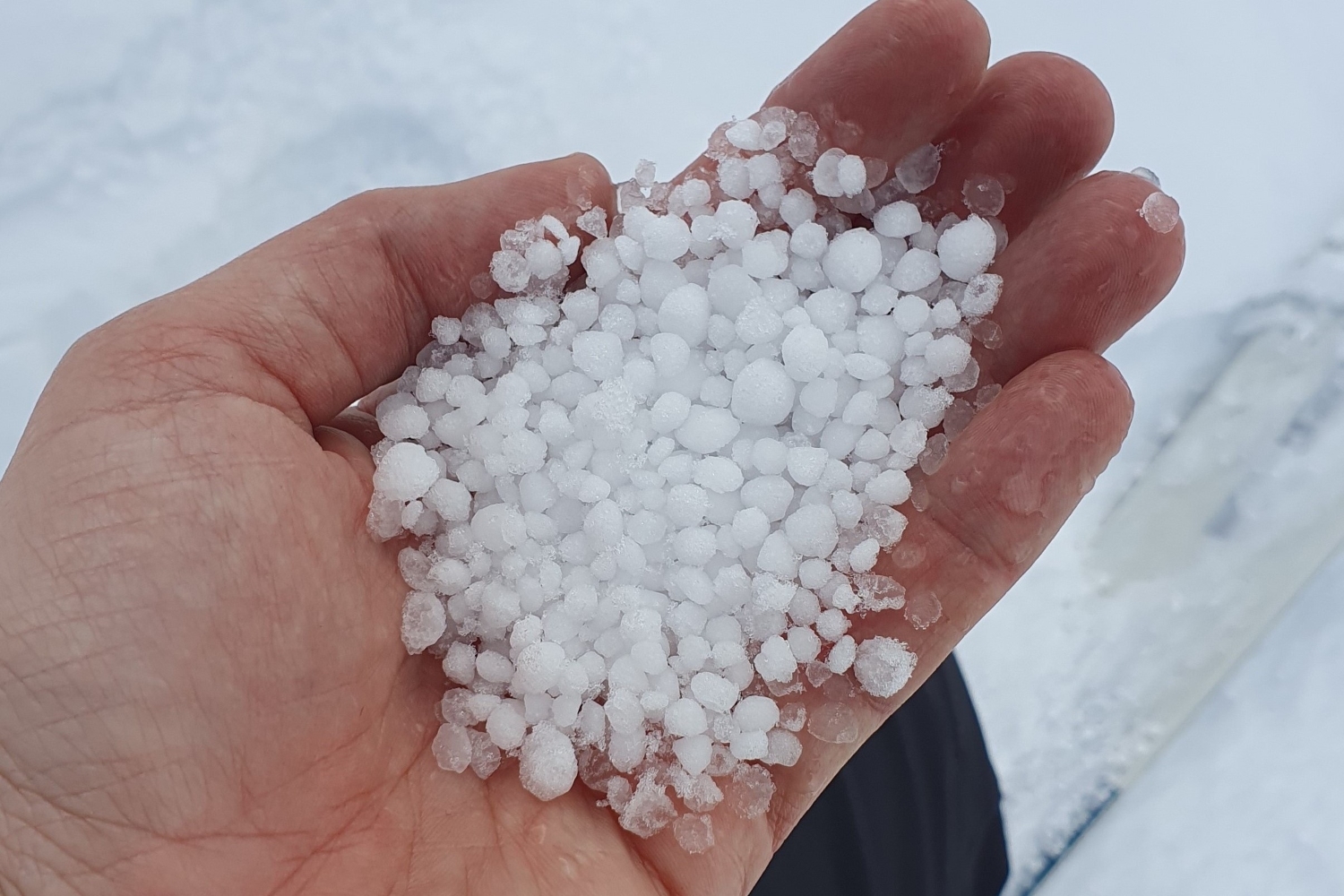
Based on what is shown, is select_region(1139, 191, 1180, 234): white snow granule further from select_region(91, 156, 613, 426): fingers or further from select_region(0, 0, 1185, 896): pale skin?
select_region(91, 156, 613, 426): fingers

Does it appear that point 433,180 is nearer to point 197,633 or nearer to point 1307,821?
point 197,633

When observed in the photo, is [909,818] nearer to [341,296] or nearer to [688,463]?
[688,463]

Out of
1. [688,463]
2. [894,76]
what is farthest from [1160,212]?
[688,463]

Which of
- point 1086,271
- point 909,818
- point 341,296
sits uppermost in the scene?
point 341,296

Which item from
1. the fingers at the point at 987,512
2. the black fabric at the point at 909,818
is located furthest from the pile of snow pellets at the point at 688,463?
the black fabric at the point at 909,818

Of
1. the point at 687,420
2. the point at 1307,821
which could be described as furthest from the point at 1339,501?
the point at 687,420

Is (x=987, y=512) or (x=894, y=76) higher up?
(x=894, y=76)

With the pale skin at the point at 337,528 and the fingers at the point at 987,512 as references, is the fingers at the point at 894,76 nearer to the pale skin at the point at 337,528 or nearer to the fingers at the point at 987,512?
the pale skin at the point at 337,528
